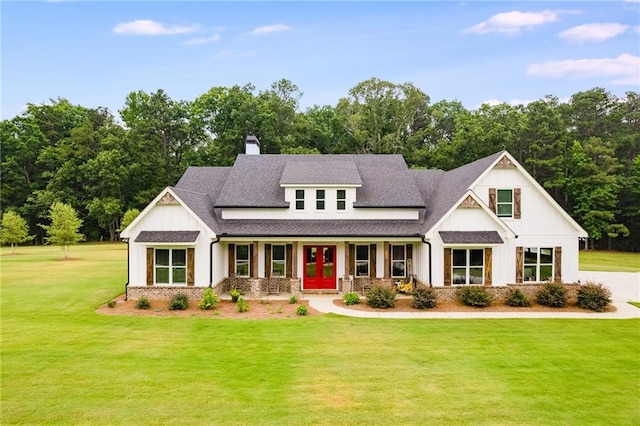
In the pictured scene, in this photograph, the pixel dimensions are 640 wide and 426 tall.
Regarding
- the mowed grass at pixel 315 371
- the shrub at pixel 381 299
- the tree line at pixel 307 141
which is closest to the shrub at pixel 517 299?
the mowed grass at pixel 315 371

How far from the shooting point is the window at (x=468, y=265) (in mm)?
18453

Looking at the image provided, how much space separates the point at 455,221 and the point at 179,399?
14.5 meters

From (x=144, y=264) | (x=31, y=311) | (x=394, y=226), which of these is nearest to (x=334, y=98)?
(x=394, y=226)

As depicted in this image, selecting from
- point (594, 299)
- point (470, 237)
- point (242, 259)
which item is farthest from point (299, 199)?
point (594, 299)

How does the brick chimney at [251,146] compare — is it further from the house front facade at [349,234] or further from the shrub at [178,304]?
the shrub at [178,304]

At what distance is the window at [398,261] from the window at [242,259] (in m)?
7.80

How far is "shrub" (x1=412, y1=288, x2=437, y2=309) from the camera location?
667 inches

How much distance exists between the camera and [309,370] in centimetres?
1006

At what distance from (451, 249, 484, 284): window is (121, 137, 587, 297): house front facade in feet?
0.16

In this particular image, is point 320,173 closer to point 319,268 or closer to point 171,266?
point 319,268

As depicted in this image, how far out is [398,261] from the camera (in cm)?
2081

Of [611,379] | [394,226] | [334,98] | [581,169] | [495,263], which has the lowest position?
[611,379]

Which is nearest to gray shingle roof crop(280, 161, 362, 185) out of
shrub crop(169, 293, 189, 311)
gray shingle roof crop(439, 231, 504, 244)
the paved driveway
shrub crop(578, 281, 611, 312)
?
gray shingle roof crop(439, 231, 504, 244)

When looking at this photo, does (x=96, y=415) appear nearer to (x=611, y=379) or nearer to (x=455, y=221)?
(x=611, y=379)
